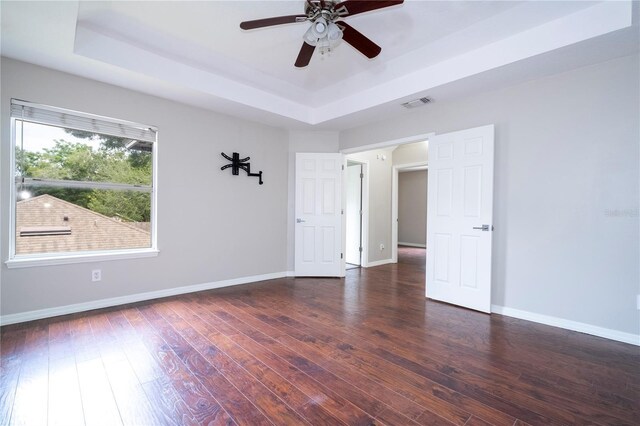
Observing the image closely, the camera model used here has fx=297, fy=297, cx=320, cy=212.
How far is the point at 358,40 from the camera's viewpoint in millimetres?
2342

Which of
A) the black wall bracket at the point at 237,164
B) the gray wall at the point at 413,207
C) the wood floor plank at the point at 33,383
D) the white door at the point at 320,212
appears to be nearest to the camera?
the wood floor plank at the point at 33,383

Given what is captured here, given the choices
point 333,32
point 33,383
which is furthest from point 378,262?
point 33,383

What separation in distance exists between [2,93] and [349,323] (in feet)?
12.9

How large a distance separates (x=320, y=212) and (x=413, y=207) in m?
5.93

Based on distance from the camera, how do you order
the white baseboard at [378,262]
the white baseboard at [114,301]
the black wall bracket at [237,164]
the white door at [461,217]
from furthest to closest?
the white baseboard at [378,262]
the black wall bracket at [237,164]
the white door at [461,217]
the white baseboard at [114,301]

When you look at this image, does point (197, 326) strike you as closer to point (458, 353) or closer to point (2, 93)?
point (458, 353)

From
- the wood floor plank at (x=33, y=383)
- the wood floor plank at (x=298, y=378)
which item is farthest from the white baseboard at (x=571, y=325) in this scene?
the wood floor plank at (x=33, y=383)

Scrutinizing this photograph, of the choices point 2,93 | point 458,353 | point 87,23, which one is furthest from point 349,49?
point 2,93

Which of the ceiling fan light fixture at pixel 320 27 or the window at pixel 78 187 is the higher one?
the ceiling fan light fixture at pixel 320 27

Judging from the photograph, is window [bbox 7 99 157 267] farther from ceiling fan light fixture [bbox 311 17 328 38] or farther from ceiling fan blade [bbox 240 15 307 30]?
ceiling fan light fixture [bbox 311 17 328 38]

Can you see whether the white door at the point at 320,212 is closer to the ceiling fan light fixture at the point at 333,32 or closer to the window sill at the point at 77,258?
the window sill at the point at 77,258

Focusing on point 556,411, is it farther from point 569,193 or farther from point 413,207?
point 413,207

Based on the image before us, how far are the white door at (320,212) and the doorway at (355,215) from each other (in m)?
0.96

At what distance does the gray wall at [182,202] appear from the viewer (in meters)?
2.89
